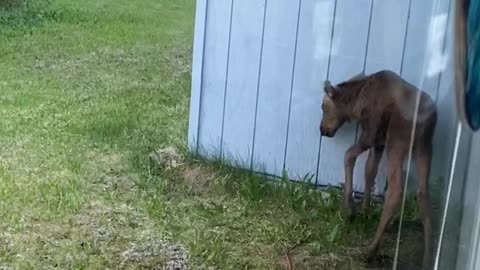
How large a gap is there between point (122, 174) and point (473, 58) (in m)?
0.93

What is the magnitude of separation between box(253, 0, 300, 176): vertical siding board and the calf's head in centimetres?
9

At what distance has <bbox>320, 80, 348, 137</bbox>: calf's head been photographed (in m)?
1.43

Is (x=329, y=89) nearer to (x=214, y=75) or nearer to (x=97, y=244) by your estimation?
(x=214, y=75)

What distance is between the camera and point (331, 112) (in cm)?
145

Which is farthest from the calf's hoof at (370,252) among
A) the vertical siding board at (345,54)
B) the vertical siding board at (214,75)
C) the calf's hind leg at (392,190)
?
the vertical siding board at (214,75)

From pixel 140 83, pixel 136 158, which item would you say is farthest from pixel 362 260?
pixel 140 83

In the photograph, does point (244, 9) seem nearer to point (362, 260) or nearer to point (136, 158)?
point (136, 158)

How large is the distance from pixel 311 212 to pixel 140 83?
1.48 ft

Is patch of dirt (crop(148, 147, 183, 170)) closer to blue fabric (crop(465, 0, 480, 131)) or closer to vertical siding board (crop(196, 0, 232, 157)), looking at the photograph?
vertical siding board (crop(196, 0, 232, 157))

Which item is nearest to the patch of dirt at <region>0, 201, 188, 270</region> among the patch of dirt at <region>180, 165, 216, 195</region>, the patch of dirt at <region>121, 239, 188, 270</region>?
the patch of dirt at <region>121, 239, 188, 270</region>

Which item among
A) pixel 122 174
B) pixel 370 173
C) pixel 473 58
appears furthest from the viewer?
pixel 122 174

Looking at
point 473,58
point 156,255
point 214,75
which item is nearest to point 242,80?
point 214,75

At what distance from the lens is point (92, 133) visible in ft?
5.14

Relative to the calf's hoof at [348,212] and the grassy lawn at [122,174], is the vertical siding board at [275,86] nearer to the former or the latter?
the grassy lawn at [122,174]
